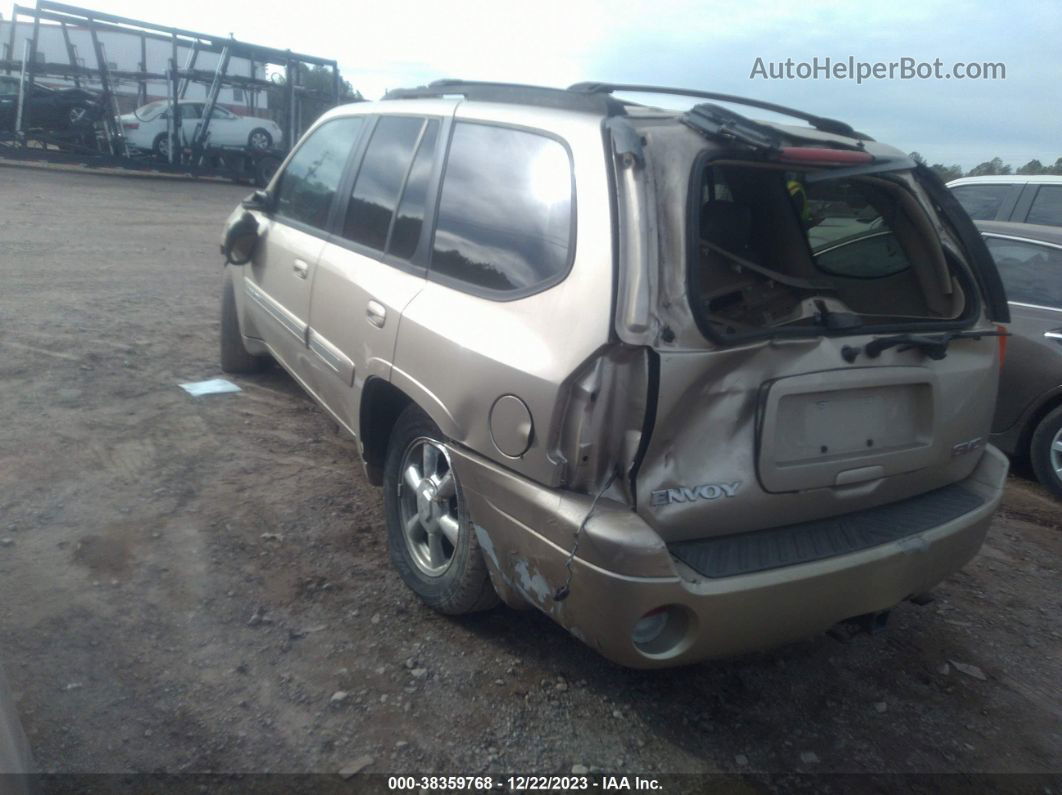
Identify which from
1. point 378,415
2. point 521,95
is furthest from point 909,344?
point 378,415

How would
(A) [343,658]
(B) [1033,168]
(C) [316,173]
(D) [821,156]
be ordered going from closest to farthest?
(D) [821,156], (A) [343,658], (C) [316,173], (B) [1033,168]

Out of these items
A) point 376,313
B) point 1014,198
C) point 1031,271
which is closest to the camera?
point 376,313

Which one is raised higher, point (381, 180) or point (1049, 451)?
point (381, 180)

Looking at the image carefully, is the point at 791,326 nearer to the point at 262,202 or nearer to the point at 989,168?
the point at 262,202

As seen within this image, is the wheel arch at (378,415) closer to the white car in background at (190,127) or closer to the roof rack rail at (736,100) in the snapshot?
the roof rack rail at (736,100)

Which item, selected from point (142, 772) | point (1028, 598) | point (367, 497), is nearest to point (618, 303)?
point (142, 772)

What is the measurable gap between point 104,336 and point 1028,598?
6.10 meters

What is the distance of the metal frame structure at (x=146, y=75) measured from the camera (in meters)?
18.1

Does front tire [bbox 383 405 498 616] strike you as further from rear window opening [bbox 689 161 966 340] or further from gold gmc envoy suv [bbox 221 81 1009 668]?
rear window opening [bbox 689 161 966 340]

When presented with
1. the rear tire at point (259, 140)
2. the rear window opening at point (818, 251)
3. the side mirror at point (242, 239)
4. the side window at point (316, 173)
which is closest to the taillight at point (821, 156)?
the rear window opening at point (818, 251)

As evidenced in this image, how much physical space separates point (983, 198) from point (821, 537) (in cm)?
620

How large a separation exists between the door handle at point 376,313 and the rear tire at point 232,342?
2416 millimetres

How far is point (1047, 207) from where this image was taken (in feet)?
23.9

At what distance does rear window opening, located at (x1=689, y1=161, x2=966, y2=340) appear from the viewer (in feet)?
10.5
